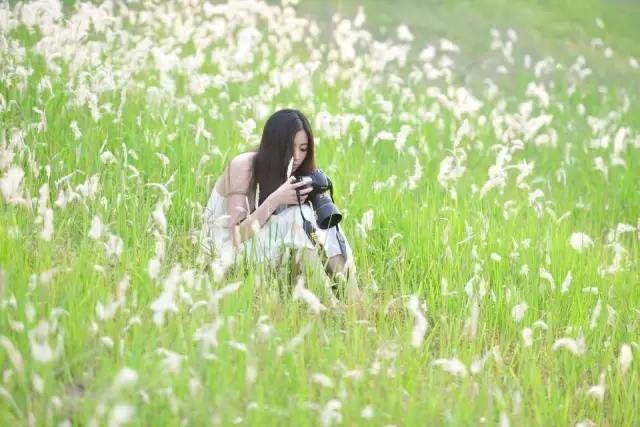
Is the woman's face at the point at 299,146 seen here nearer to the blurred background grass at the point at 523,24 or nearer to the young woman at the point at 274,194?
the young woman at the point at 274,194

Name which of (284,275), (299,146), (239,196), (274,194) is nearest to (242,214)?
(239,196)

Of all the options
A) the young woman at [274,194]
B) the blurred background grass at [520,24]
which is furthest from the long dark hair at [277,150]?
the blurred background grass at [520,24]

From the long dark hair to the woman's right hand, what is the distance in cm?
35

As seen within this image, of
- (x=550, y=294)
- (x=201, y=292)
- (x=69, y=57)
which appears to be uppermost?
(x=69, y=57)

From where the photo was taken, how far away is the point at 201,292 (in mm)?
4051

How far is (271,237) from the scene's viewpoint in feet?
16.9

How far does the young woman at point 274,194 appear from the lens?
516 cm

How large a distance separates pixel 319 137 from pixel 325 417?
4400 millimetres

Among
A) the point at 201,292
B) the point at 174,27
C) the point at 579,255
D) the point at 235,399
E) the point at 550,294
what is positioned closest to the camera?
the point at 235,399

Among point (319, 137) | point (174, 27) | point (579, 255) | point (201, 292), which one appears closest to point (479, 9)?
point (174, 27)

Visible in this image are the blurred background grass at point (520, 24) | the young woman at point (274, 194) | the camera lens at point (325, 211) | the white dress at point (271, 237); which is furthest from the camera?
the blurred background grass at point (520, 24)

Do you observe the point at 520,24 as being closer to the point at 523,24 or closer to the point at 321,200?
the point at 523,24

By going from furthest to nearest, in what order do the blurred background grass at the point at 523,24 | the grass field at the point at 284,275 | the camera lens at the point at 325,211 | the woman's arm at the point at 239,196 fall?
the blurred background grass at the point at 523,24
the woman's arm at the point at 239,196
the camera lens at the point at 325,211
the grass field at the point at 284,275

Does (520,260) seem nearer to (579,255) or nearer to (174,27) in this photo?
(579,255)
